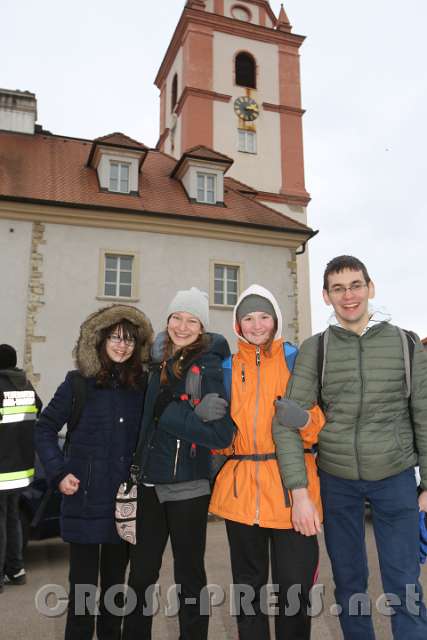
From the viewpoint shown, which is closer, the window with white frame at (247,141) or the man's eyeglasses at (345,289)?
the man's eyeglasses at (345,289)

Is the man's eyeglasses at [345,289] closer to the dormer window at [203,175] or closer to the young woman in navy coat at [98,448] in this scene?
the young woman in navy coat at [98,448]

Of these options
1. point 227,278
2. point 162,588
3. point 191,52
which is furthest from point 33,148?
point 162,588

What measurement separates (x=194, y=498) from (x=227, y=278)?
1347 cm

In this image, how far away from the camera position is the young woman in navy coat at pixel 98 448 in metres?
2.90

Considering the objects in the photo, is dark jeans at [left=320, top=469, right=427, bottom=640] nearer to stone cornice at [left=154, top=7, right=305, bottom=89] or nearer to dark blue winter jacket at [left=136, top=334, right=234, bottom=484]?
dark blue winter jacket at [left=136, top=334, right=234, bottom=484]

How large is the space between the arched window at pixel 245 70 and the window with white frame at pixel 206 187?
12.8 metres

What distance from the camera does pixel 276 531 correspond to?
2658mm

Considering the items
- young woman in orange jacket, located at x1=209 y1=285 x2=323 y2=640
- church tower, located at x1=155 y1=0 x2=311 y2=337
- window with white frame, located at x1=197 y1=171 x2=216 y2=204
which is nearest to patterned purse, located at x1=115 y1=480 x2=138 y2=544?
young woman in orange jacket, located at x1=209 y1=285 x2=323 y2=640

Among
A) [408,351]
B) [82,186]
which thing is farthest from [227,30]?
[408,351]

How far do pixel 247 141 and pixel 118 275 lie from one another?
14257 mm

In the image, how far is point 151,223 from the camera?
15.4m

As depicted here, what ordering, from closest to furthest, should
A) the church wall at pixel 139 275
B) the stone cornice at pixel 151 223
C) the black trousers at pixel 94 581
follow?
the black trousers at pixel 94 581 < the church wall at pixel 139 275 < the stone cornice at pixel 151 223

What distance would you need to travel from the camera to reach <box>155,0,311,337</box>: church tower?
2597 centimetres

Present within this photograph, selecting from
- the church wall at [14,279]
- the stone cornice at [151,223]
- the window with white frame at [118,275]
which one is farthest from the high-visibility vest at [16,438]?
the stone cornice at [151,223]
